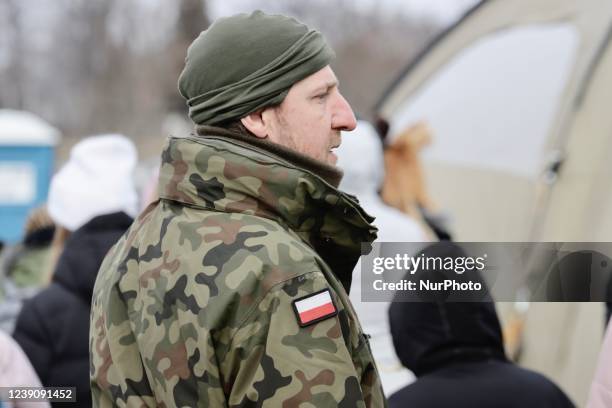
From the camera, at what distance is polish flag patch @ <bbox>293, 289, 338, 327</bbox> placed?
152cm

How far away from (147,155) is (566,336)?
15475mm

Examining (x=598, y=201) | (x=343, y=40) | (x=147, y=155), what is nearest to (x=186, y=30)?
(x=147, y=155)

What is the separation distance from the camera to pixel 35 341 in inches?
124

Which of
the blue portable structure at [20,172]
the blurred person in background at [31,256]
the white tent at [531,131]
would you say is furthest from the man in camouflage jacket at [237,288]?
the blue portable structure at [20,172]

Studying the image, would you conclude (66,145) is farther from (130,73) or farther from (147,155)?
(130,73)

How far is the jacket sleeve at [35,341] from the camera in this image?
3135 mm

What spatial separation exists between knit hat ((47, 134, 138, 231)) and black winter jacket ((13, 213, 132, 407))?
29 cm

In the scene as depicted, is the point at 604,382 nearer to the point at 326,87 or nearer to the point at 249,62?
the point at 326,87

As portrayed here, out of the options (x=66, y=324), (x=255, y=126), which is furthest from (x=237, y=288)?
(x=66, y=324)

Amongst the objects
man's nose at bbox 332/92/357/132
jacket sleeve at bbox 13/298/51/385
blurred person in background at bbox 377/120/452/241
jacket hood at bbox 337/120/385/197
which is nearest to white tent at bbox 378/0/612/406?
blurred person in background at bbox 377/120/452/241

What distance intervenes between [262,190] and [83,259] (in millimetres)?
1761

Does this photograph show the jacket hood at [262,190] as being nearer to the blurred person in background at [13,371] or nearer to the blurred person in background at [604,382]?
the blurred person in background at [604,382]

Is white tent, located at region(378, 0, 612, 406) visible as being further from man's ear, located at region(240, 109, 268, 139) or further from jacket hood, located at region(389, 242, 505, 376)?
man's ear, located at region(240, 109, 268, 139)

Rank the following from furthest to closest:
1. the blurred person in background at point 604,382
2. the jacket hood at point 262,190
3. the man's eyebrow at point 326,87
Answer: the blurred person in background at point 604,382, the man's eyebrow at point 326,87, the jacket hood at point 262,190
